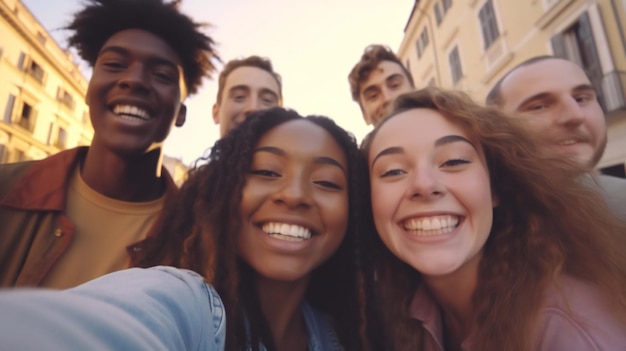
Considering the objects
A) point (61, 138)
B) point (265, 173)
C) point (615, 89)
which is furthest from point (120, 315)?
point (61, 138)

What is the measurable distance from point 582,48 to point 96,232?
11.0 m

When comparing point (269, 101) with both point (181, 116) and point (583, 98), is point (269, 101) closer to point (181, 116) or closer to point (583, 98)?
point (181, 116)

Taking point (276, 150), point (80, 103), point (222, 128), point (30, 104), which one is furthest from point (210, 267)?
point (80, 103)

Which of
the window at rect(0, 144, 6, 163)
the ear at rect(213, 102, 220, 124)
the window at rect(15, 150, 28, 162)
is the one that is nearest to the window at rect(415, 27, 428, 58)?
the ear at rect(213, 102, 220, 124)

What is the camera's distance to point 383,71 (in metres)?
3.60

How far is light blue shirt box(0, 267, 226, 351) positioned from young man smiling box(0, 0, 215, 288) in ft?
3.05

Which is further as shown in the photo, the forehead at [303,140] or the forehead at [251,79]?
the forehead at [251,79]

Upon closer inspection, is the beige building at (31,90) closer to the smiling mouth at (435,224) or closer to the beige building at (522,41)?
the beige building at (522,41)

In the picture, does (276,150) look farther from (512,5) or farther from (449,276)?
Result: (512,5)

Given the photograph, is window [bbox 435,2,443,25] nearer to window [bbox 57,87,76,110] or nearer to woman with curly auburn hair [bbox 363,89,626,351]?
woman with curly auburn hair [bbox 363,89,626,351]

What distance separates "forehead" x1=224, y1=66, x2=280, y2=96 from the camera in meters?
3.28

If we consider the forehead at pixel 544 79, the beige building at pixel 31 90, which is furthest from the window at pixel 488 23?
the beige building at pixel 31 90

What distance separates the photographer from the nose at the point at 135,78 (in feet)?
6.44

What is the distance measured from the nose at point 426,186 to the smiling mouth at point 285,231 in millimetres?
520
